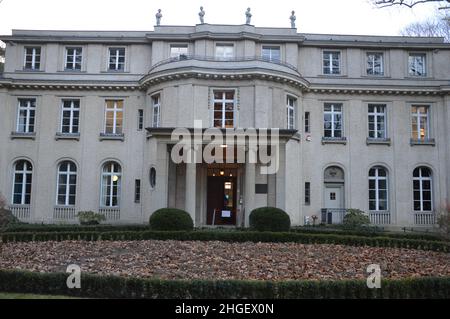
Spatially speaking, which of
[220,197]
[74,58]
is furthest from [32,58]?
[220,197]

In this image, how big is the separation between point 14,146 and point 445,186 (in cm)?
2615

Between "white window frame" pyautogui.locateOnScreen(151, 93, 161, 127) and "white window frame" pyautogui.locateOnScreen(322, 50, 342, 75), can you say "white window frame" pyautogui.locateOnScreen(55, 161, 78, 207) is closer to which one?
"white window frame" pyautogui.locateOnScreen(151, 93, 161, 127)

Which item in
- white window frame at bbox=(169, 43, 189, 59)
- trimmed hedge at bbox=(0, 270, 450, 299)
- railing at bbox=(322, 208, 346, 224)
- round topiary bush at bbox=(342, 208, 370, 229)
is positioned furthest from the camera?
white window frame at bbox=(169, 43, 189, 59)

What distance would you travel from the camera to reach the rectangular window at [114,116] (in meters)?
25.6

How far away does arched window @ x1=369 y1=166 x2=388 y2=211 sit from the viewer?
987 inches

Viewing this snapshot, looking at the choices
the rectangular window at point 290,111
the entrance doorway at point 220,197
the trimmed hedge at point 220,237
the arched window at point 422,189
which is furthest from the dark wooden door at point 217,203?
the arched window at point 422,189

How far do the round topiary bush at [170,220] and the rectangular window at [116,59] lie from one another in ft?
40.2

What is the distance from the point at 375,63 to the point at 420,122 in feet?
15.2

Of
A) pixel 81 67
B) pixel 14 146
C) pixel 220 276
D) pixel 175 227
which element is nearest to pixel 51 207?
pixel 14 146

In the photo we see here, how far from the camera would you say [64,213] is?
2466 centimetres

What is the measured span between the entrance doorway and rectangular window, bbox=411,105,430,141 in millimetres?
11575

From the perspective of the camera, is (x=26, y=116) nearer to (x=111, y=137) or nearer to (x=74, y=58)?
(x=74, y=58)

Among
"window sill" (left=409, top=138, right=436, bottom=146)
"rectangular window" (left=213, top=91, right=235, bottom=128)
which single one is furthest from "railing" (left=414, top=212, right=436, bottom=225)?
"rectangular window" (left=213, top=91, right=235, bottom=128)

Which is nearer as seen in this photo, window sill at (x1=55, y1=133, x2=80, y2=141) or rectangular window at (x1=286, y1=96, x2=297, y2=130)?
rectangular window at (x1=286, y1=96, x2=297, y2=130)
